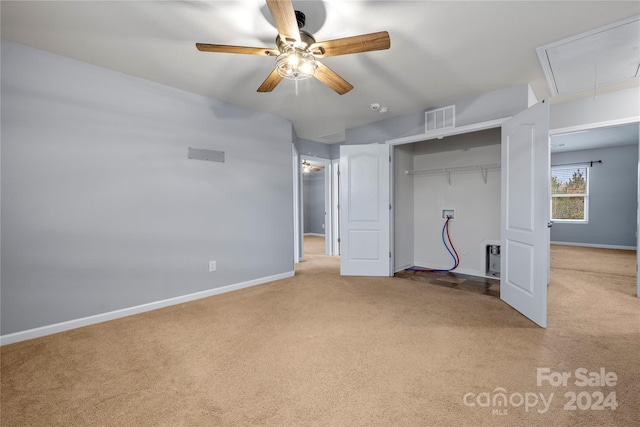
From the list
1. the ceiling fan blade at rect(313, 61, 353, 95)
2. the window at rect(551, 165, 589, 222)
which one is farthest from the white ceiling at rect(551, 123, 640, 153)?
the ceiling fan blade at rect(313, 61, 353, 95)

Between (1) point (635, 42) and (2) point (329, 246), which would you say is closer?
(1) point (635, 42)

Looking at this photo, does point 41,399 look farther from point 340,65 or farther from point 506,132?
point 506,132

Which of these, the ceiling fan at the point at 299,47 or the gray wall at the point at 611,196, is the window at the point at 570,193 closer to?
the gray wall at the point at 611,196

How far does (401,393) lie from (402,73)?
9.22 feet

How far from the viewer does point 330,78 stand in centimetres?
230

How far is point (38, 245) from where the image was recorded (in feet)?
7.81

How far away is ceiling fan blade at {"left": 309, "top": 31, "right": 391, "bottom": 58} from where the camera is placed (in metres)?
1.73

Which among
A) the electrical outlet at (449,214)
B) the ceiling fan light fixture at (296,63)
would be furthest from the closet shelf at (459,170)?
the ceiling fan light fixture at (296,63)

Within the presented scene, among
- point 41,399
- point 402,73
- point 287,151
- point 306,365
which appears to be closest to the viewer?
point 41,399

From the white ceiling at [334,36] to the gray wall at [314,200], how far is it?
663 centimetres

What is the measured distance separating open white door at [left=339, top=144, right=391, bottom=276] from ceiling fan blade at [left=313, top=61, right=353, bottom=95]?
1914 mm

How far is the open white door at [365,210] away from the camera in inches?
168

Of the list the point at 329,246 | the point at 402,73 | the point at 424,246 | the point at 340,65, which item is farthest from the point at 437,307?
the point at 329,246

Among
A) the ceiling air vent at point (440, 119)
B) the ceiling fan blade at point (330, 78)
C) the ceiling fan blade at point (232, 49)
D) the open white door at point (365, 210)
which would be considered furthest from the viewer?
the open white door at point (365, 210)
